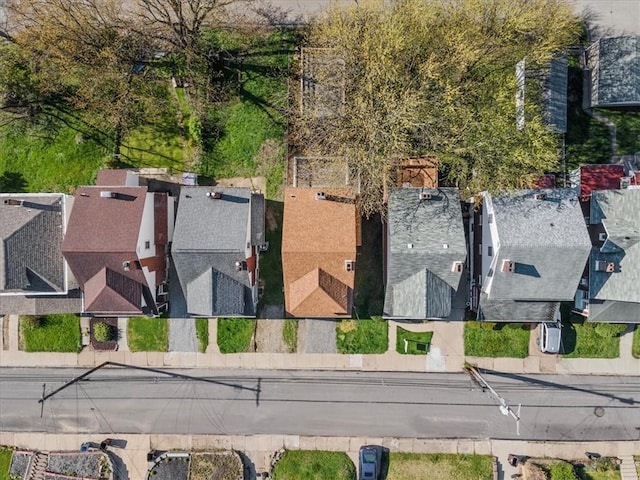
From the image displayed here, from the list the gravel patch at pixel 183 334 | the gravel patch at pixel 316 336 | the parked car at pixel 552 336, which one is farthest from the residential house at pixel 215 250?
the parked car at pixel 552 336

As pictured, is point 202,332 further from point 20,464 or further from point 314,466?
point 20,464

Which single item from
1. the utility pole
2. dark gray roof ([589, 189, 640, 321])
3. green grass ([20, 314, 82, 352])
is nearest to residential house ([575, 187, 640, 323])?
dark gray roof ([589, 189, 640, 321])

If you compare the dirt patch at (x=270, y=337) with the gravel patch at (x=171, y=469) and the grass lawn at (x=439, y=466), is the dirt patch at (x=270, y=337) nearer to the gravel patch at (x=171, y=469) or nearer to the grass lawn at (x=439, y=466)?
the gravel patch at (x=171, y=469)

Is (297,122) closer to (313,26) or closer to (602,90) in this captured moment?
(313,26)

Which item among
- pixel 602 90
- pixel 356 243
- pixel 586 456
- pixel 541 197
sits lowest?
pixel 586 456

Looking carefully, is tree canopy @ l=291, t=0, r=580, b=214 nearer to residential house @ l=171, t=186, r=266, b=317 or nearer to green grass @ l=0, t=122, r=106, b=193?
residential house @ l=171, t=186, r=266, b=317

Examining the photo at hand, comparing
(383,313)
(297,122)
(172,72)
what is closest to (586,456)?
(383,313)

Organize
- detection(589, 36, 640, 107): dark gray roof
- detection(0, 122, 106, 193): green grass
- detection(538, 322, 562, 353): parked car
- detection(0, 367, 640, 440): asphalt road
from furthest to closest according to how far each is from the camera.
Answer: detection(0, 122, 106, 193): green grass, detection(0, 367, 640, 440): asphalt road, detection(538, 322, 562, 353): parked car, detection(589, 36, 640, 107): dark gray roof
